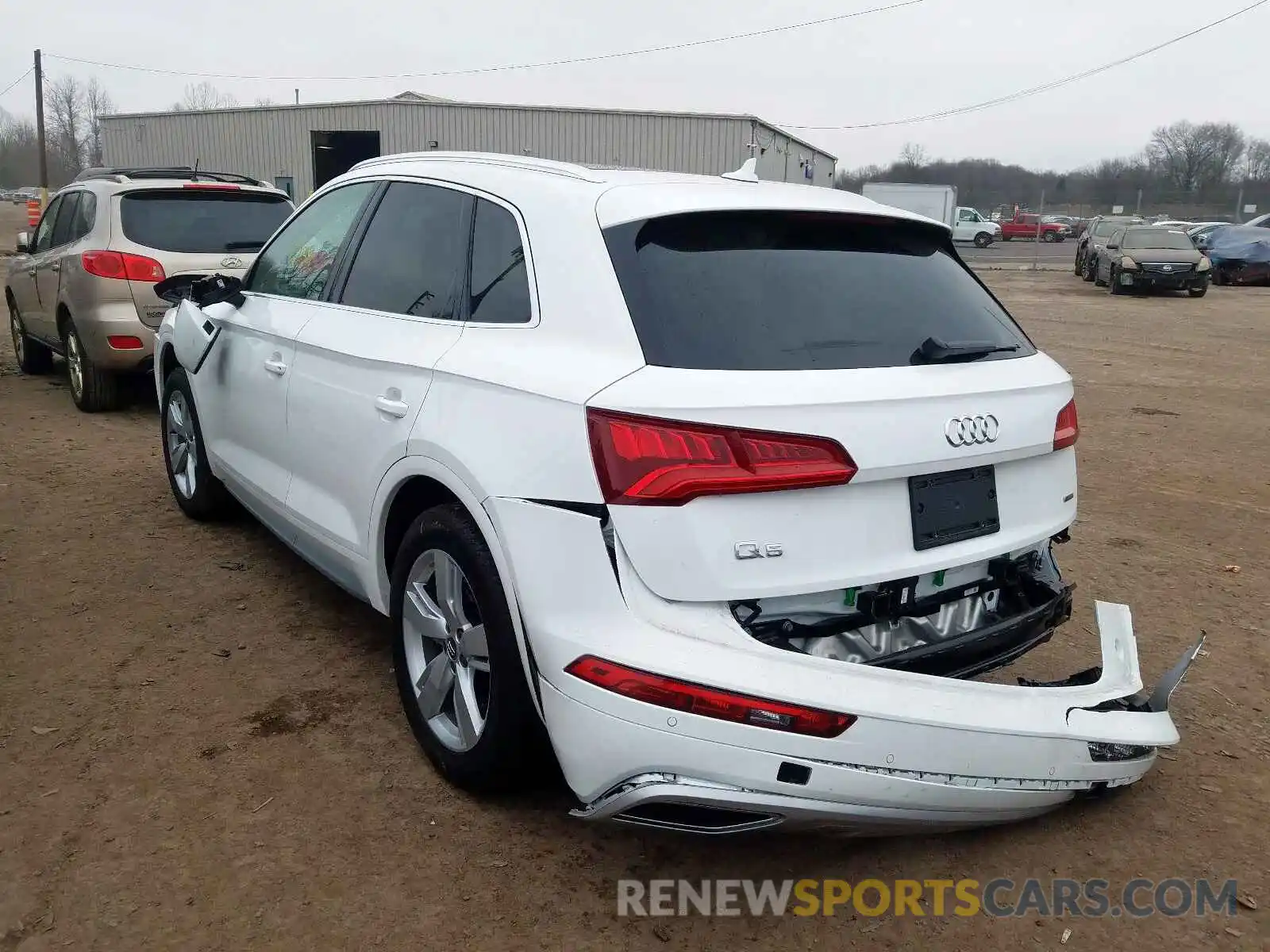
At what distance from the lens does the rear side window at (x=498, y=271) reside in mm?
2822

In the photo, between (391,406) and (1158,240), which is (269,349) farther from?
(1158,240)

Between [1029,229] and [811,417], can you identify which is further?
[1029,229]

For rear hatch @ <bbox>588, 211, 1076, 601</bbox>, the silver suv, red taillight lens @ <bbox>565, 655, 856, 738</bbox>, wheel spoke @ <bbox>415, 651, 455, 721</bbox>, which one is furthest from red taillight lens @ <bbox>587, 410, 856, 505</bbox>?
the silver suv

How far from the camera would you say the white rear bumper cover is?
87.3 inches

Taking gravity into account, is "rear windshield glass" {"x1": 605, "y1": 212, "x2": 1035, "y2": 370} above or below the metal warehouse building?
below

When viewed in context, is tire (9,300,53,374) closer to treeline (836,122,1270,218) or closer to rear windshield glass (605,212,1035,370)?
rear windshield glass (605,212,1035,370)

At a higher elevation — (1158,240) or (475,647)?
(1158,240)

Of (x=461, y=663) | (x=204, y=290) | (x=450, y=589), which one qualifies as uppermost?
(x=204, y=290)

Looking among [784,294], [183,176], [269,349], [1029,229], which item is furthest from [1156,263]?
[1029,229]

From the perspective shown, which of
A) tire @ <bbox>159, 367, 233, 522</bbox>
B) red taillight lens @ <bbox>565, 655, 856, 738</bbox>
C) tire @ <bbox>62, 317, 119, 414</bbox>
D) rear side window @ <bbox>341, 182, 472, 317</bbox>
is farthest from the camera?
tire @ <bbox>62, 317, 119, 414</bbox>

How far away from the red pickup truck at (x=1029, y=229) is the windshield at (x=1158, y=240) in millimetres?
30179

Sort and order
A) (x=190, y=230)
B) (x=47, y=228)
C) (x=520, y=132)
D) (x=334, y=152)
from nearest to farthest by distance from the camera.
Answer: (x=190, y=230) → (x=47, y=228) → (x=520, y=132) → (x=334, y=152)

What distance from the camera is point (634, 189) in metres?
2.78

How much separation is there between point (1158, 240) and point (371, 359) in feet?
75.5
